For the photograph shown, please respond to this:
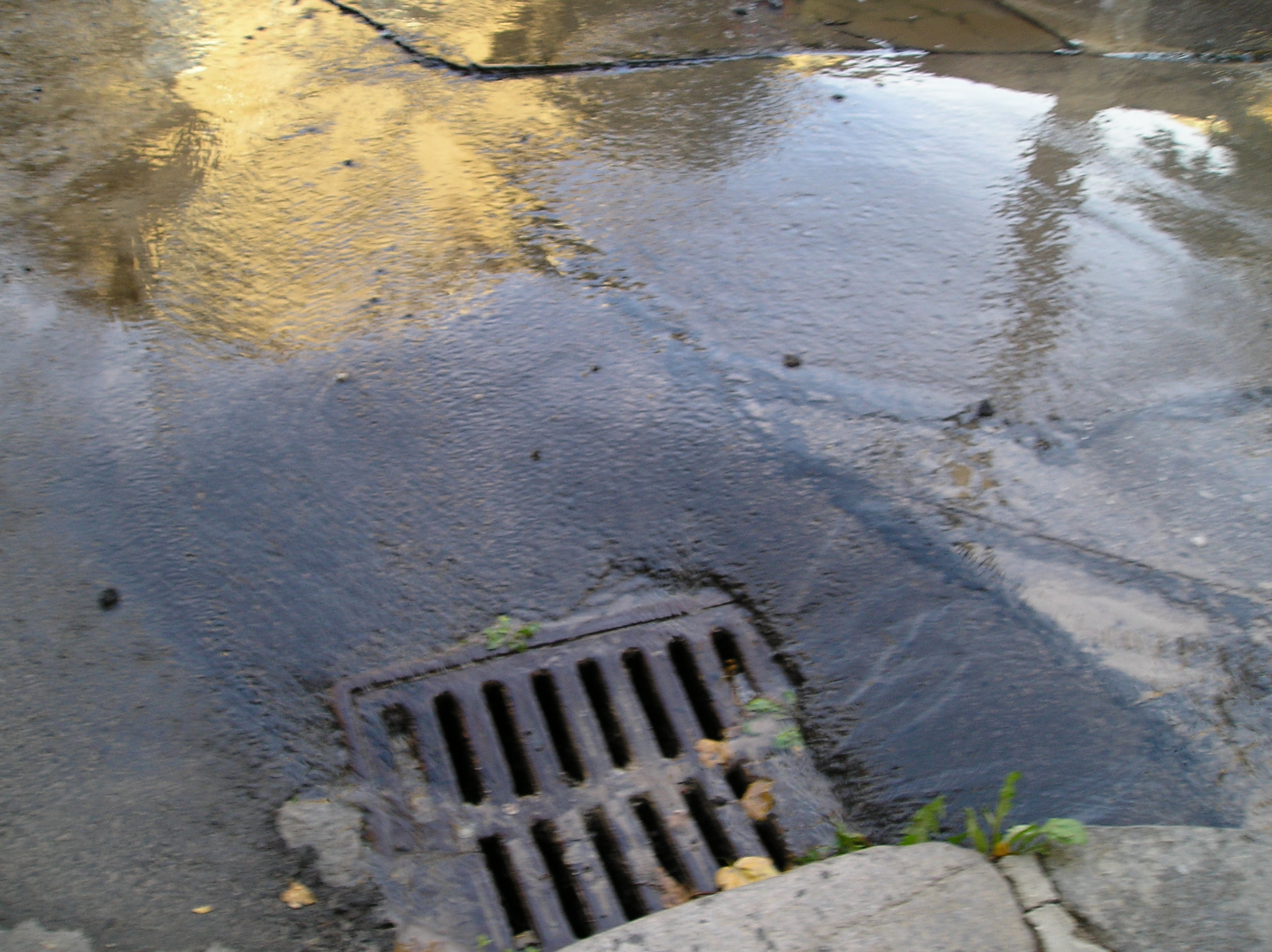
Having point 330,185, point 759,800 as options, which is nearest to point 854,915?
point 759,800

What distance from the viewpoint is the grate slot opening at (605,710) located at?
6.30 feet

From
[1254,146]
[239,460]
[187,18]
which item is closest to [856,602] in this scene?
[239,460]

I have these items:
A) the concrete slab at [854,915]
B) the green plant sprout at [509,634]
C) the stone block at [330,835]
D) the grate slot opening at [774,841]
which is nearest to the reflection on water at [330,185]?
the green plant sprout at [509,634]

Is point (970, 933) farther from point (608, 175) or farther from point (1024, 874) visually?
point (608, 175)

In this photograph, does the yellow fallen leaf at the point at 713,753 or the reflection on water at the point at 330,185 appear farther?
the reflection on water at the point at 330,185

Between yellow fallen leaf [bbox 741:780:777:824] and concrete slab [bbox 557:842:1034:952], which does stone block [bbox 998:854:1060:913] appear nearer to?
concrete slab [bbox 557:842:1034:952]

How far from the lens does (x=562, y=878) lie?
5.74 feet

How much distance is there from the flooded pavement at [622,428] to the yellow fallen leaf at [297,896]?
1.3 inches

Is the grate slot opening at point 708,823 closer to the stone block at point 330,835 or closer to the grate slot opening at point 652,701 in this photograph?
the grate slot opening at point 652,701

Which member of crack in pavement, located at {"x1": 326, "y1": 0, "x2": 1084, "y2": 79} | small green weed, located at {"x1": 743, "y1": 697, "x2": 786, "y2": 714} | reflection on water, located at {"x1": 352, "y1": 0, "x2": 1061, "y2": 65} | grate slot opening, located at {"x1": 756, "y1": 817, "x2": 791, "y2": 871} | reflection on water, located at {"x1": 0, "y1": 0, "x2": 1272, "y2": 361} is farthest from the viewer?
reflection on water, located at {"x1": 352, "y1": 0, "x2": 1061, "y2": 65}

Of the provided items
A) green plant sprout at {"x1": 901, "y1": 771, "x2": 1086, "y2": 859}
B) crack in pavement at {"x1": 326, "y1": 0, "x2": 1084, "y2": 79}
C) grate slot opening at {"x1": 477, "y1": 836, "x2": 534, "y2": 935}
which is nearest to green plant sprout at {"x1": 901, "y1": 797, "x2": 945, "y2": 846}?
green plant sprout at {"x1": 901, "y1": 771, "x2": 1086, "y2": 859}

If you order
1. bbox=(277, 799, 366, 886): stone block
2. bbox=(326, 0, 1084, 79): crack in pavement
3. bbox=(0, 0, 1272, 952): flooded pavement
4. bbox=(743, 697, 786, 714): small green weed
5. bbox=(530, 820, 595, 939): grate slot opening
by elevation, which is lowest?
bbox=(530, 820, 595, 939): grate slot opening

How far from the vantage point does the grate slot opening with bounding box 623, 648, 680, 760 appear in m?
1.94

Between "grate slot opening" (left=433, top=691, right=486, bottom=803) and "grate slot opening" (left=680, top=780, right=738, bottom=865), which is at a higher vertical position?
"grate slot opening" (left=433, top=691, right=486, bottom=803)
